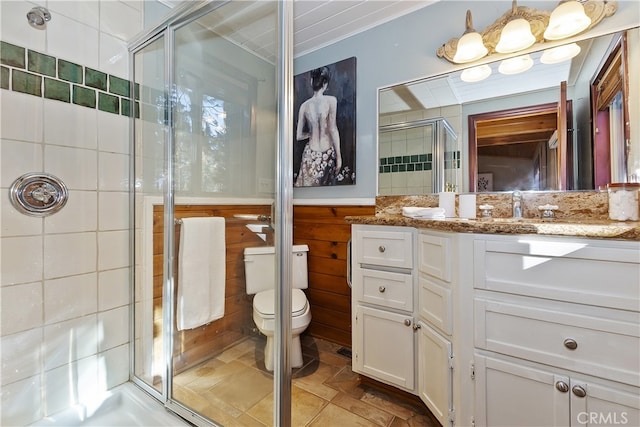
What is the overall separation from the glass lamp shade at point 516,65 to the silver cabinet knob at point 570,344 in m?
1.30

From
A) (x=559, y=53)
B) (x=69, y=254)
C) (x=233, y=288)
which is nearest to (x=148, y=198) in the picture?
(x=69, y=254)

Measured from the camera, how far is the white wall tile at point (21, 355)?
3.67 ft

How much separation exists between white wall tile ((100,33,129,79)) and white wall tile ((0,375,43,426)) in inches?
54.4

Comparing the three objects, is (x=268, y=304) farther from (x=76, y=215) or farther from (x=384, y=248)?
(x=76, y=215)

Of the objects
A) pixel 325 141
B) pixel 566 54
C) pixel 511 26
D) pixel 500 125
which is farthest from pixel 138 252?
pixel 566 54

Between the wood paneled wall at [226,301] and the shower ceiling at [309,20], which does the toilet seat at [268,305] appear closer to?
the wood paneled wall at [226,301]

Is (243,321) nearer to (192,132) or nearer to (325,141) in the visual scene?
(192,132)

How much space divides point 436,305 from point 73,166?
168cm

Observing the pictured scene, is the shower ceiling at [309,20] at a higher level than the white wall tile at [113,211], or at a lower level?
higher

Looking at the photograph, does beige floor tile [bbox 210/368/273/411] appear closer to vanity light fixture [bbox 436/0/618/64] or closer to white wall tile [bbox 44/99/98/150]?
white wall tile [bbox 44/99/98/150]

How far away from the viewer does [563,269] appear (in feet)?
3.05

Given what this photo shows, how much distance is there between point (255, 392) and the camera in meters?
1.23

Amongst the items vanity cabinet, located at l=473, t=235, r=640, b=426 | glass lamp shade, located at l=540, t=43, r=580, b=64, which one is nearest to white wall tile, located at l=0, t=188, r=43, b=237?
vanity cabinet, located at l=473, t=235, r=640, b=426

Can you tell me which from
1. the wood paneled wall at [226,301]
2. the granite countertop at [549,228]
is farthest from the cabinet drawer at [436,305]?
the wood paneled wall at [226,301]
